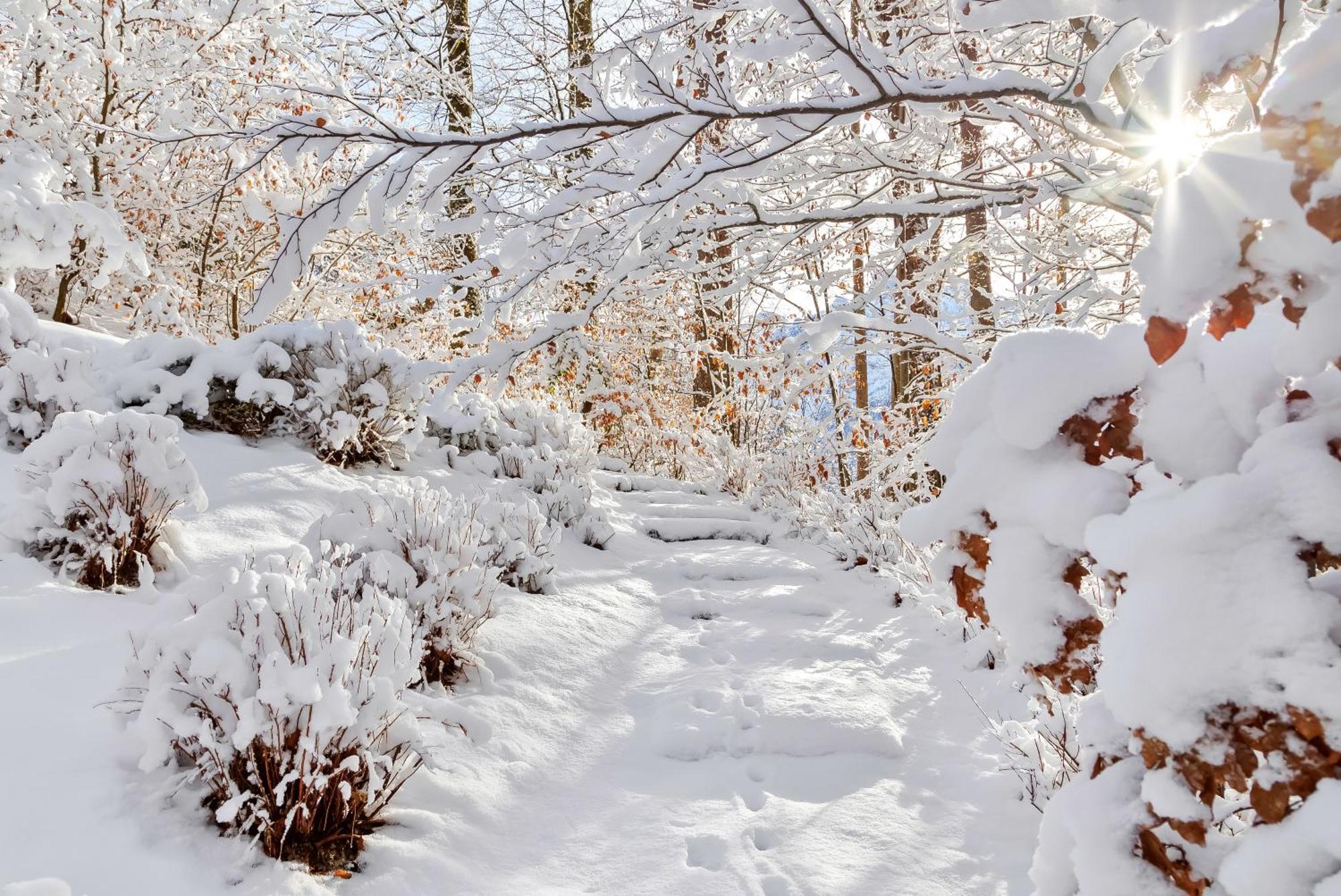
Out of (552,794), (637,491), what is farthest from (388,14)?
(552,794)

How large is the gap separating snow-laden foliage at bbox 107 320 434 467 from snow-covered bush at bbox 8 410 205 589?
4.80 ft

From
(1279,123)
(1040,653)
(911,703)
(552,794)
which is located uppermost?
(1279,123)

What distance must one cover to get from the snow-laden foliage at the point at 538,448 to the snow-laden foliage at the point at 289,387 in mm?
502

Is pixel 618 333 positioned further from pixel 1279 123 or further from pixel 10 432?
pixel 1279 123

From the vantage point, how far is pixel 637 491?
7.80 meters

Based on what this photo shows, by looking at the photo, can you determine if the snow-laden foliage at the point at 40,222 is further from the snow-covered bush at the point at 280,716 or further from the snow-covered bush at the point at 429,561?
the snow-covered bush at the point at 280,716

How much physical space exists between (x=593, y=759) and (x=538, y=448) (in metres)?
3.65

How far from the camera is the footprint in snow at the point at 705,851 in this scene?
84.7 inches

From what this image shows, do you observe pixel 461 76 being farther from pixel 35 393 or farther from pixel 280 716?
pixel 280 716

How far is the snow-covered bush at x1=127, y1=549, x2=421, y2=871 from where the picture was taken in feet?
6.17

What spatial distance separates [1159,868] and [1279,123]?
3.46ft

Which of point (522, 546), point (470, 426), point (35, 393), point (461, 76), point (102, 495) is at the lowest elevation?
point (522, 546)

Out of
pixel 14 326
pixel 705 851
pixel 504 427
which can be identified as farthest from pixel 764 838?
pixel 14 326

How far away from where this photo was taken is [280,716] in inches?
75.0
